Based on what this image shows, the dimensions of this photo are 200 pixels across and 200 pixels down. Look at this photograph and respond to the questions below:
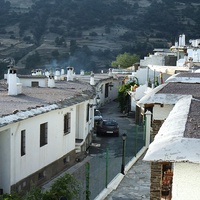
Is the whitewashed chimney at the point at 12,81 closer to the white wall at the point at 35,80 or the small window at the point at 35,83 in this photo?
the white wall at the point at 35,80

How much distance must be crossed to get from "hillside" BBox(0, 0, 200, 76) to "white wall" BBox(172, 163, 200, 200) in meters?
80.1

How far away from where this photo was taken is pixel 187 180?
13.9ft

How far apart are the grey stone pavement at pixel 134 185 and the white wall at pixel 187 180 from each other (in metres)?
7.60

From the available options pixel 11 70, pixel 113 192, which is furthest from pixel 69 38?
pixel 113 192

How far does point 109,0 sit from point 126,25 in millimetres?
17109

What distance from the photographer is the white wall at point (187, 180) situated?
423 cm

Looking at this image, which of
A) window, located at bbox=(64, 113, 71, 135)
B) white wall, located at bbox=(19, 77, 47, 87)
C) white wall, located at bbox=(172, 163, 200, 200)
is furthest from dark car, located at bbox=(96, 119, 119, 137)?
white wall, located at bbox=(172, 163, 200, 200)

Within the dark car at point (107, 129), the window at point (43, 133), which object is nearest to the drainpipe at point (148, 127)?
the window at point (43, 133)

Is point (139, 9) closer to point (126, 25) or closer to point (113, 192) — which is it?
point (126, 25)

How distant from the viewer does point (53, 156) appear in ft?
56.4

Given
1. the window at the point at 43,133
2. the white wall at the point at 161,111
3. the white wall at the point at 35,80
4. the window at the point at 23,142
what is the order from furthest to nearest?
1. the white wall at the point at 35,80
2. the window at the point at 43,133
3. the window at the point at 23,142
4. the white wall at the point at 161,111

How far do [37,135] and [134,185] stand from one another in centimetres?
398

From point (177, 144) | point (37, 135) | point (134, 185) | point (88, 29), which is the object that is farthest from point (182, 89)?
point (88, 29)

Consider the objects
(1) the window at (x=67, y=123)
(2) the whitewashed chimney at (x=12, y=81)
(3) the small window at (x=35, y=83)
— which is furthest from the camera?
(3) the small window at (x=35, y=83)
